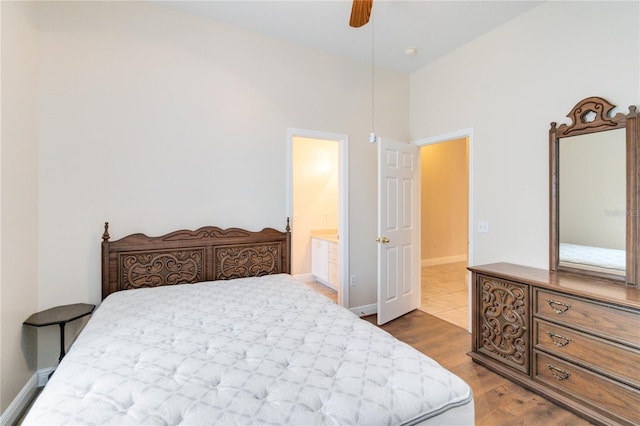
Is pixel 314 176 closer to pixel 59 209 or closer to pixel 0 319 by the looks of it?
pixel 59 209

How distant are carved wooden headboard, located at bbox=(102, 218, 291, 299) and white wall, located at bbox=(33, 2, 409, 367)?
10cm

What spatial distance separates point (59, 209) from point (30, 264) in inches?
17.1

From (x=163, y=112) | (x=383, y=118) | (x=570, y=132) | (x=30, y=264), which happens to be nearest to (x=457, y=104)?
(x=383, y=118)

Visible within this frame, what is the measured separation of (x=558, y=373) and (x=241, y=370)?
7.08 ft

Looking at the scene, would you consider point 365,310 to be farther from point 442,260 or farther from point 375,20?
point 442,260

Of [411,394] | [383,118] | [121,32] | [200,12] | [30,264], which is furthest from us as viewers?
[383,118]

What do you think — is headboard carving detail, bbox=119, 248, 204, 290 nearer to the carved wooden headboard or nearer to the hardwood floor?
the carved wooden headboard

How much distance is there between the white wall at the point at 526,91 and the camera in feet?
6.98

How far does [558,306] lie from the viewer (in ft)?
6.55

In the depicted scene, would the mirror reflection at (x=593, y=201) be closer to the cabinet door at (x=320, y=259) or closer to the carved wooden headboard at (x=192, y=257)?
the carved wooden headboard at (x=192, y=257)

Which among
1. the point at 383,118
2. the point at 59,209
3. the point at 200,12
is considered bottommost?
the point at 59,209

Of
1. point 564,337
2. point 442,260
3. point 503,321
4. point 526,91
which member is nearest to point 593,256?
point 564,337

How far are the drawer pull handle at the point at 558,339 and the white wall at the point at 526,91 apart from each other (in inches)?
28.2

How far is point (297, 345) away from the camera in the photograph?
1397 mm
